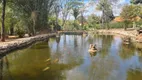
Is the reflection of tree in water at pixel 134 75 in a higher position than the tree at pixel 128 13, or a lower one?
lower

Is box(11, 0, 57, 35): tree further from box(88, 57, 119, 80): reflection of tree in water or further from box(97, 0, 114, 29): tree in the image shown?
box(97, 0, 114, 29): tree

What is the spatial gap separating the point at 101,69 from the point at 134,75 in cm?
197

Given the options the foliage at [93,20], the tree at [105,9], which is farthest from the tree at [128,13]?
the foliage at [93,20]

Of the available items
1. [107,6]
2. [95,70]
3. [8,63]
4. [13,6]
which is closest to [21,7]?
[13,6]

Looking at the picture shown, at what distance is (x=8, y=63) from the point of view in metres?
13.9

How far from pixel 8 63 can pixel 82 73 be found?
16.7ft

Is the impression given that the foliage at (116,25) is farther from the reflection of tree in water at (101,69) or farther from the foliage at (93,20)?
the reflection of tree in water at (101,69)

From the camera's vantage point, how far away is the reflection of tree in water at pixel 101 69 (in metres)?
10.9

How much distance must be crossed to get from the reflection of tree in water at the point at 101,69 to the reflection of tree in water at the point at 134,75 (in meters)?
0.83

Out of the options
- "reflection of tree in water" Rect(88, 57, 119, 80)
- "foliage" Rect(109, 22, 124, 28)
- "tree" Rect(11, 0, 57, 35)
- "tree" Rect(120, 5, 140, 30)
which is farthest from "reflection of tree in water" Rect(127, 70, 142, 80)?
"foliage" Rect(109, 22, 124, 28)

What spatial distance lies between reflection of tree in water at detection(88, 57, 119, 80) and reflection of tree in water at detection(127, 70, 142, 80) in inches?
32.6

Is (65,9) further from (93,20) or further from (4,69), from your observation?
(4,69)

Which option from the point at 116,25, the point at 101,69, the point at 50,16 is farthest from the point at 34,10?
the point at 116,25

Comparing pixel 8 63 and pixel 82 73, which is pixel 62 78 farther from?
pixel 8 63
